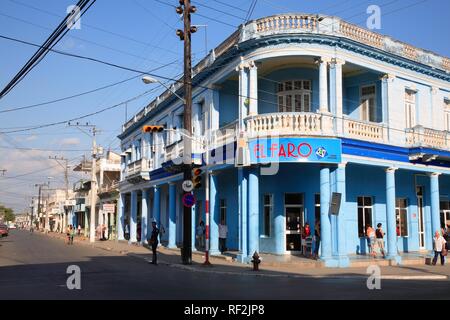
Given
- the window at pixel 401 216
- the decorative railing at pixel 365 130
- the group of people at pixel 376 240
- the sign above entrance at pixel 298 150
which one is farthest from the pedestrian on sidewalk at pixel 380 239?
the sign above entrance at pixel 298 150

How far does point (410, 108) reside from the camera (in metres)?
23.8

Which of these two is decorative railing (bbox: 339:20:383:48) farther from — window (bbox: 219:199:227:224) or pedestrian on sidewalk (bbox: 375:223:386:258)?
window (bbox: 219:199:227:224)

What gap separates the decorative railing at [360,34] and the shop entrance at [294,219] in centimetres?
725

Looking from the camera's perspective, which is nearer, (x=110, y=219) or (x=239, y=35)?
(x=239, y=35)

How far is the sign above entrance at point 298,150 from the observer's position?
19.1 metres

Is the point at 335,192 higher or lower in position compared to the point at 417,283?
higher

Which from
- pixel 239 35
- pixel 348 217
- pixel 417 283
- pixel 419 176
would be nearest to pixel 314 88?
pixel 239 35

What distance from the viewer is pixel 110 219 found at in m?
48.2

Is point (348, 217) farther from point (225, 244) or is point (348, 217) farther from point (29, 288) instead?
point (29, 288)

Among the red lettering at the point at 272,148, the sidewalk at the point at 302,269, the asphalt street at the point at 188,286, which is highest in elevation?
the red lettering at the point at 272,148

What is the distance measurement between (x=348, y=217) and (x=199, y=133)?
9153mm

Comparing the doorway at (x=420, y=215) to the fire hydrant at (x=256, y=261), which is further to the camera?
the doorway at (x=420, y=215)

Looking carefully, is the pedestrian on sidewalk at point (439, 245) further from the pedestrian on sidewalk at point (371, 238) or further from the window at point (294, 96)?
the window at point (294, 96)

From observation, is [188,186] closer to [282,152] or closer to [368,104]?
[282,152]
